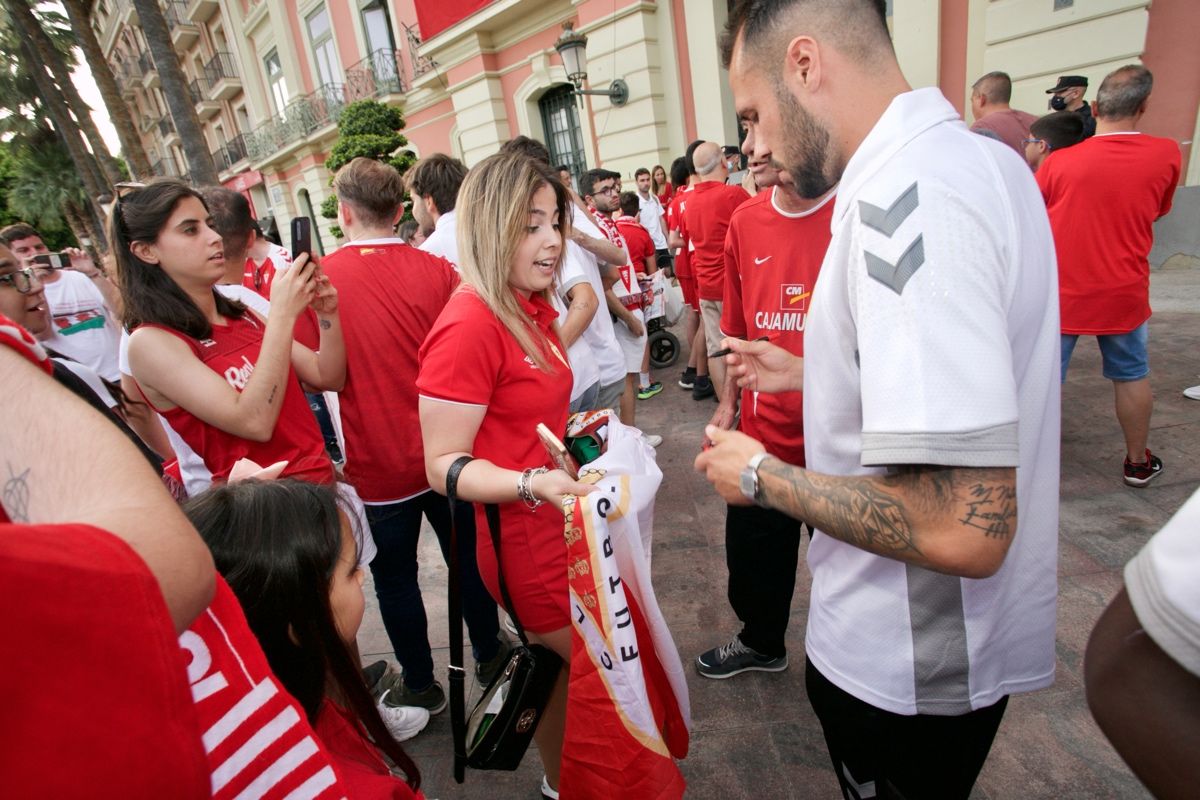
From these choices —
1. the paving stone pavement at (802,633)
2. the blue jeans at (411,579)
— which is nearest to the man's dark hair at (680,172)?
the paving stone pavement at (802,633)

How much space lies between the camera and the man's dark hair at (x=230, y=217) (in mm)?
3299

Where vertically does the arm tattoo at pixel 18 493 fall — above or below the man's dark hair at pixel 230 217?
below

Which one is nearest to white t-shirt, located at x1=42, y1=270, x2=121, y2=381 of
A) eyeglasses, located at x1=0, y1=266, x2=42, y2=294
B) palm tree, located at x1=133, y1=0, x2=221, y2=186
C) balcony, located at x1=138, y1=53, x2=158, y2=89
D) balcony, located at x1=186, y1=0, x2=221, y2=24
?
eyeglasses, located at x1=0, y1=266, x2=42, y2=294

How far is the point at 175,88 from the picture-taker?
335 inches

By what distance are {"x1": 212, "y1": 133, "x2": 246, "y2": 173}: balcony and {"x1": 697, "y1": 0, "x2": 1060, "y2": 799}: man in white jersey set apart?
31.3 meters

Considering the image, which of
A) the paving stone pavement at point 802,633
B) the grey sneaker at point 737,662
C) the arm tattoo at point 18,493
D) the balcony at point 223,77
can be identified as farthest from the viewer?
the balcony at point 223,77

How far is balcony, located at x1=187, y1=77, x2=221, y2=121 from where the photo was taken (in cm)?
2664

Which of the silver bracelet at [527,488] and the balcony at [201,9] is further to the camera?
the balcony at [201,9]

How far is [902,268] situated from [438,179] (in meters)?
2.98

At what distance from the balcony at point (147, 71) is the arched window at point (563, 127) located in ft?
94.6

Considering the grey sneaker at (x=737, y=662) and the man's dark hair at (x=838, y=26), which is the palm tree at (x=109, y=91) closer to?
the grey sneaker at (x=737, y=662)

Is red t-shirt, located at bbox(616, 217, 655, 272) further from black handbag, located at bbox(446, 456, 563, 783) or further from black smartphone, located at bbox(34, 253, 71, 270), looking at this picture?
black handbag, located at bbox(446, 456, 563, 783)

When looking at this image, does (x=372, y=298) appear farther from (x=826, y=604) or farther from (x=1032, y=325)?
(x=1032, y=325)

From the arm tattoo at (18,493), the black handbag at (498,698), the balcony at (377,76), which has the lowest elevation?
the black handbag at (498,698)
